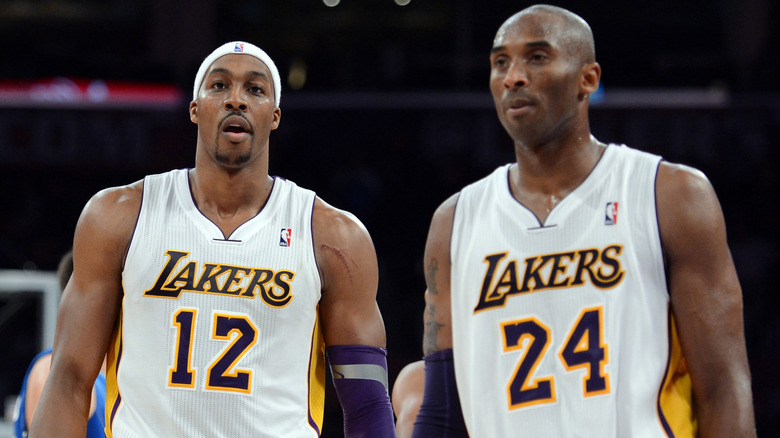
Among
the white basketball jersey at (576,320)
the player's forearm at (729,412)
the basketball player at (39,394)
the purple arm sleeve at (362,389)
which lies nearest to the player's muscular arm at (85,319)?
the purple arm sleeve at (362,389)

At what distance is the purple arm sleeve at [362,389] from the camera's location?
3072mm

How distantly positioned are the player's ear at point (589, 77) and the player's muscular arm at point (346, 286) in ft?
2.72

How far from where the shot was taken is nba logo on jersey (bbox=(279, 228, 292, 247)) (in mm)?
3063

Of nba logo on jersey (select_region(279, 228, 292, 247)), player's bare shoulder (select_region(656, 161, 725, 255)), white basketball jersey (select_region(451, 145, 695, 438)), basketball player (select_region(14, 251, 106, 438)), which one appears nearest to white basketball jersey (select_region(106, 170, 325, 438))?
nba logo on jersey (select_region(279, 228, 292, 247))

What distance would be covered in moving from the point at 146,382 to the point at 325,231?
2.36 feet

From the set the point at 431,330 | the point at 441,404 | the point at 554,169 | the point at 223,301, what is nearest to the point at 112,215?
the point at 223,301

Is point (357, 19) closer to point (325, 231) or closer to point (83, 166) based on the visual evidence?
point (83, 166)

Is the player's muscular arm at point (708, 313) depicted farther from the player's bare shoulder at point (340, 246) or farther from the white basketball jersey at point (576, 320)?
the player's bare shoulder at point (340, 246)

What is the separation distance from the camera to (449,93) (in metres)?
10.4

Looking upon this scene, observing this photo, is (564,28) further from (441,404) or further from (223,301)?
(223,301)

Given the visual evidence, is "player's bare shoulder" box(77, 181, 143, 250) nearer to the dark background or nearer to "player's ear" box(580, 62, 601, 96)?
"player's ear" box(580, 62, 601, 96)

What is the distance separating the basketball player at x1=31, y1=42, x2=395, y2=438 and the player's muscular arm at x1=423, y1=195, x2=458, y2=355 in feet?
1.14

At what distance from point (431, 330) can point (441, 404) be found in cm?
22

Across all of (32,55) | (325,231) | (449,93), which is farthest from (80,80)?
(325,231)
